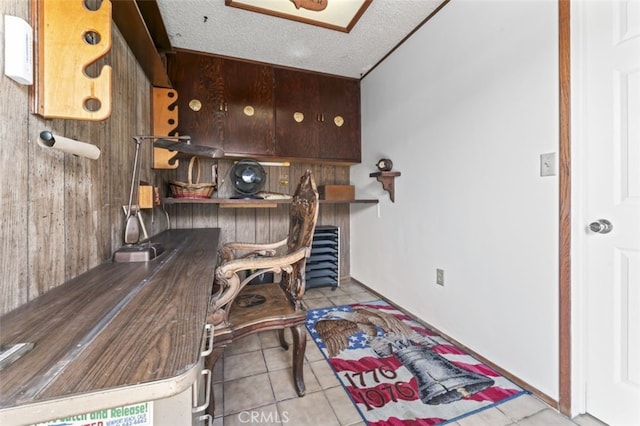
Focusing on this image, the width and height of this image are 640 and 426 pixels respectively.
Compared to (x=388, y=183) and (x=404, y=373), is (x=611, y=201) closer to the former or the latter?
(x=404, y=373)

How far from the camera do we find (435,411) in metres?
1.25

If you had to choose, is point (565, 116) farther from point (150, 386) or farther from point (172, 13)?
point (172, 13)

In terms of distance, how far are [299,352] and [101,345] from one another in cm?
103

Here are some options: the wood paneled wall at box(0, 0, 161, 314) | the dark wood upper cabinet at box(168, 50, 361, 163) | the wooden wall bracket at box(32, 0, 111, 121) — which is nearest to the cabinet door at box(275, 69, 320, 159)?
the dark wood upper cabinet at box(168, 50, 361, 163)

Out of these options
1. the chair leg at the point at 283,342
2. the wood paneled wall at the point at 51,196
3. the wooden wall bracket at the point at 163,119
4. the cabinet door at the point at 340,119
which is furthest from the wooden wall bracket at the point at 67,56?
→ the cabinet door at the point at 340,119

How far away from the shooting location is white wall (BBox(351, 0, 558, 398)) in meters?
1.29

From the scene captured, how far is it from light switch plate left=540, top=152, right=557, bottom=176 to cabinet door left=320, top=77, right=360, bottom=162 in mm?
1799

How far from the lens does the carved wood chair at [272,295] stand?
113 cm

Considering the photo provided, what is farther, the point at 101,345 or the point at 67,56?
the point at 67,56

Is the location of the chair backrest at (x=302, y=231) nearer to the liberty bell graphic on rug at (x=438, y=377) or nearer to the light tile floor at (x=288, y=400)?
the light tile floor at (x=288, y=400)

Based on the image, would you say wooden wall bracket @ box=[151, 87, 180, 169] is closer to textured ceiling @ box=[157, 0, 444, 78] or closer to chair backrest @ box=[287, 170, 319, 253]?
textured ceiling @ box=[157, 0, 444, 78]

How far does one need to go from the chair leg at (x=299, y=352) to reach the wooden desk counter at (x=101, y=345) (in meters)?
0.65

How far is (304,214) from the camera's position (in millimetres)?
1435

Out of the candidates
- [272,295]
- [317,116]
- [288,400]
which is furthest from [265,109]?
[288,400]
